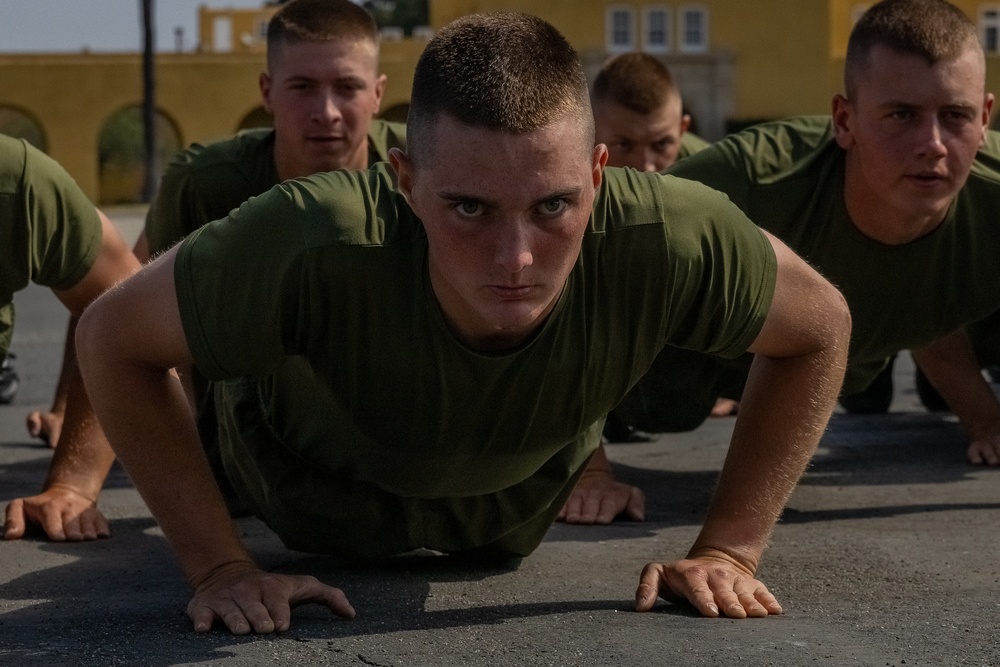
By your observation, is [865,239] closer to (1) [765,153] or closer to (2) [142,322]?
(1) [765,153]

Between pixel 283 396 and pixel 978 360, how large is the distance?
356cm

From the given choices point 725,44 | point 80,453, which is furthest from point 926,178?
point 725,44

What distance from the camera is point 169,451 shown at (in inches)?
141

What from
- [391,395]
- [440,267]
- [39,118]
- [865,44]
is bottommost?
[39,118]

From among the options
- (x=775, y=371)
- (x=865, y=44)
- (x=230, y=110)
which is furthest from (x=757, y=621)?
(x=230, y=110)

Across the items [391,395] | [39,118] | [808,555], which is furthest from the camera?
[39,118]

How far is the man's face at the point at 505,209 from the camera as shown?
10.5 feet

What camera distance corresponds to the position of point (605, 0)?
142 ft

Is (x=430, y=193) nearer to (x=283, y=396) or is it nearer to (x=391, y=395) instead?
(x=391, y=395)

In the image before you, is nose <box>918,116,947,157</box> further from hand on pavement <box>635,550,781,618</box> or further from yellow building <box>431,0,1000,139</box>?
yellow building <box>431,0,1000,139</box>

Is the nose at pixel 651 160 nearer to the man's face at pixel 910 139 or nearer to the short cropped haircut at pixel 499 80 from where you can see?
the man's face at pixel 910 139

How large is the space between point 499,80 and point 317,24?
2977 millimetres

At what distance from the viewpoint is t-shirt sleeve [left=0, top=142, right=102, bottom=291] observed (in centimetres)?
477

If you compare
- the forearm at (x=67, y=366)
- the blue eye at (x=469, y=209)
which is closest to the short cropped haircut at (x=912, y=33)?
the blue eye at (x=469, y=209)
